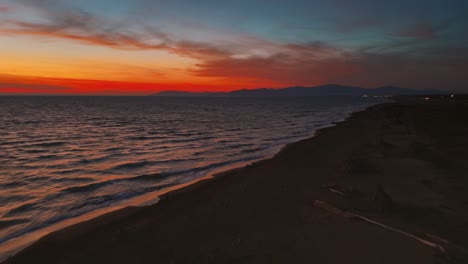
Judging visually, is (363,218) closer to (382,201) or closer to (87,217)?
(382,201)

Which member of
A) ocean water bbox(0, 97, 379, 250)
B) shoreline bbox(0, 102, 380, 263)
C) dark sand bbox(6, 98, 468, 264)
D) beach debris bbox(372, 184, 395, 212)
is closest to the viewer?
dark sand bbox(6, 98, 468, 264)

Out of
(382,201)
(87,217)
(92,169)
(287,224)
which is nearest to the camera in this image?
(287,224)

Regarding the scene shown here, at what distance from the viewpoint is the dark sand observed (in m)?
6.01

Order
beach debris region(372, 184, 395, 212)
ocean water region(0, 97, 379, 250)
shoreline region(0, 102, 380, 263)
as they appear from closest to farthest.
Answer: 1. shoreline region(0, 102, 380, 263)
2. beach debris region(372, 184, 395, 212)
3. ocean water region(0, 97, 379, 250)

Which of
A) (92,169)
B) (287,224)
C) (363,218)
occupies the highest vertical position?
(363,218)

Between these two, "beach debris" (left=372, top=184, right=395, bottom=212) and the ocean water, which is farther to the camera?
the ocean water

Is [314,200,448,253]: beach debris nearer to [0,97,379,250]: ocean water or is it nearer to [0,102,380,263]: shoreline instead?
[0,102,380,263]: shoreline

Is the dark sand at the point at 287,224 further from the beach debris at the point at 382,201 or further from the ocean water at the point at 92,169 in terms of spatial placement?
the ocean water at the point at 92,169

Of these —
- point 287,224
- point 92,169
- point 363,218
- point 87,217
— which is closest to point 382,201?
point 363,218

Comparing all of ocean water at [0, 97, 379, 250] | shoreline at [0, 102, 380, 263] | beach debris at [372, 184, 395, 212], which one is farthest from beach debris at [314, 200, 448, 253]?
ocean water at [0, 97, 379, 250]

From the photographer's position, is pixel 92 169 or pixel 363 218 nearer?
pixel 363 218

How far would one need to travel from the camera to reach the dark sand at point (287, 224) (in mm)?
6012

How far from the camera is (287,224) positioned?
24.5 feet

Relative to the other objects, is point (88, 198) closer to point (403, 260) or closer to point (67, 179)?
point (67, 179)
